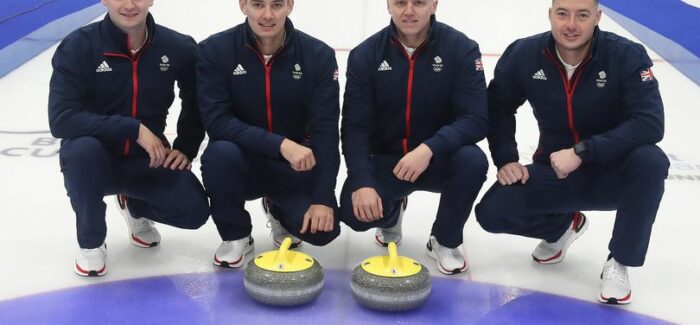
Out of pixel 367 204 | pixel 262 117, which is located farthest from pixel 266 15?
pixel 367 204

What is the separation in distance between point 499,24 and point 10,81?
411 cm

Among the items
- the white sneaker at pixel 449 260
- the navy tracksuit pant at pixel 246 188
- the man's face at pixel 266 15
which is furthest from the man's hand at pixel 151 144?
the white sneaker at pixel 449 260

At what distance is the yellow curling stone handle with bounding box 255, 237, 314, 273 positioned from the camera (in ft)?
7.88

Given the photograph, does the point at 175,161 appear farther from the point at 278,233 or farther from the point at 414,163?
the point at 414,163

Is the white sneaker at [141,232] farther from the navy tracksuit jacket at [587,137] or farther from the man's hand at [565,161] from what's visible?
the man's hand at [565,161]

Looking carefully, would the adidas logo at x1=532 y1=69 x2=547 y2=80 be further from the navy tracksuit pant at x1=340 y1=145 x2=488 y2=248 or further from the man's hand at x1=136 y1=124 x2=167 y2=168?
the man's hand at x1=136 y1=124 x2=167 y2=168

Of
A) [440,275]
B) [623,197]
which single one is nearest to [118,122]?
[440,275]

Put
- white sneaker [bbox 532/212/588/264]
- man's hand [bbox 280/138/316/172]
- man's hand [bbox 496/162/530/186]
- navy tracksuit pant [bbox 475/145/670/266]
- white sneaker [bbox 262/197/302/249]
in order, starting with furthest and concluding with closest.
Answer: white sneaker [bbox 262/197/302/249]
white sneaker [bbox 532/212/588/264]
man's hand [bbox 496/162/530/186]
man's hand [bbox 280/138/316/172]
navy tracksuit pant [bbox 475/145/670/266]

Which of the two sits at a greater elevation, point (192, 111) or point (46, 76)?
point (192, 111)

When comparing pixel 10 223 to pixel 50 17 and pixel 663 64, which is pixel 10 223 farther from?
pixel 663 64

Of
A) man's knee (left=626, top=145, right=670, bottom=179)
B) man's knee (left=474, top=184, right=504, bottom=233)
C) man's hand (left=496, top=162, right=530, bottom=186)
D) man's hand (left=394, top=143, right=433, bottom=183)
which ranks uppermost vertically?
man's knee (left=626, top=145, right=670, bottom=179)

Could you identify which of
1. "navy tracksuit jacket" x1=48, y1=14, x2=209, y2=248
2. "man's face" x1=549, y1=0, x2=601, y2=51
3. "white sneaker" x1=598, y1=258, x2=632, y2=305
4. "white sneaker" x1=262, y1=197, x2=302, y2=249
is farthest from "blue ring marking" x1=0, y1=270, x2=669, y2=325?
"man's face" x1=549, y1=0, x2=601, y2=51

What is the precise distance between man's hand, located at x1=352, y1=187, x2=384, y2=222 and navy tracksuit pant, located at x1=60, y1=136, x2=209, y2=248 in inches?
20.1

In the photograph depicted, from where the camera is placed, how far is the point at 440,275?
108 inches
